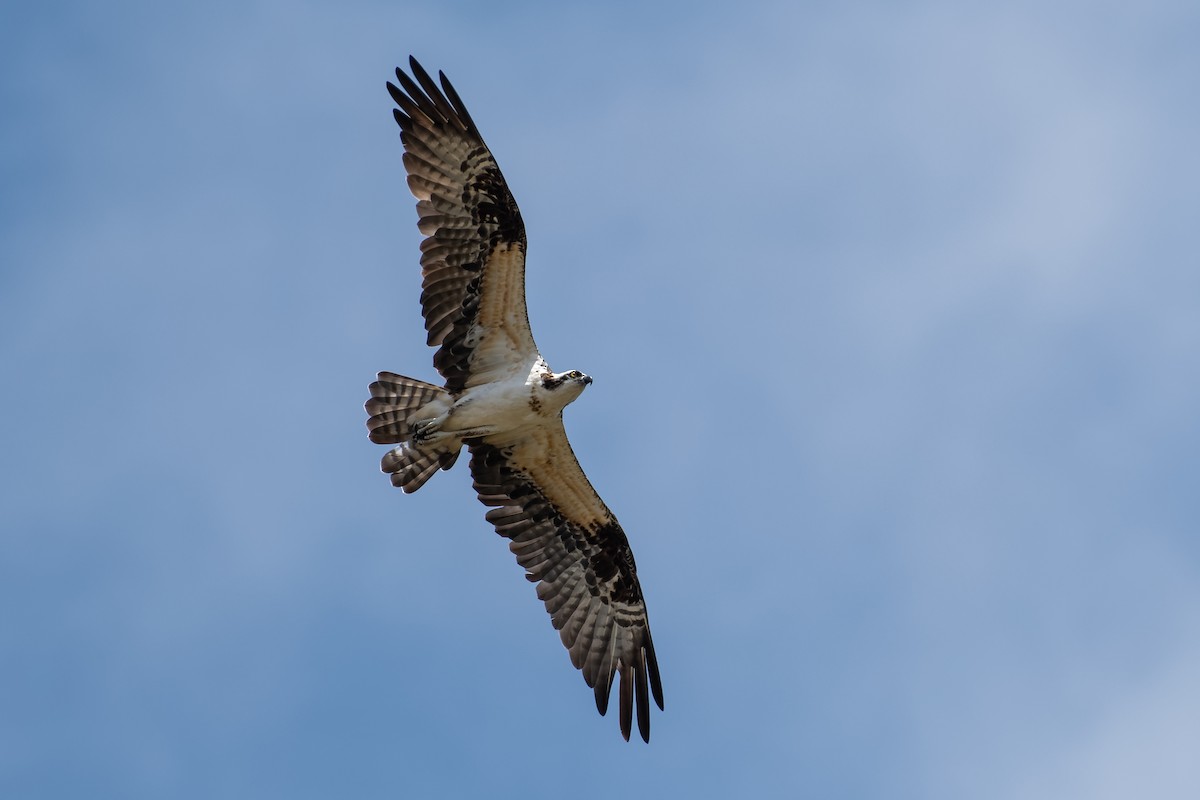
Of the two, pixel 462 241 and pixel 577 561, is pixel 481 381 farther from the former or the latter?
pixel 577 561

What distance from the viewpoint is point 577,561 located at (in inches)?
652

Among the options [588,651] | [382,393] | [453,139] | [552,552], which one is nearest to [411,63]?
[453,139]

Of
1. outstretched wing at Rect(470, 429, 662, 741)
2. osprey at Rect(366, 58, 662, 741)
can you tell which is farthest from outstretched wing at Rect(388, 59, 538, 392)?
outstretched wing at Rect(470, 429, 662, 741)

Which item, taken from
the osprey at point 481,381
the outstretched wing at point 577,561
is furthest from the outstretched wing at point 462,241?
the outstretched wing at point 577,561

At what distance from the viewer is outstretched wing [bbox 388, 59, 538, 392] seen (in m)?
15.2

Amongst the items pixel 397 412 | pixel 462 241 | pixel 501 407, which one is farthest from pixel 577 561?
pixel 462 241

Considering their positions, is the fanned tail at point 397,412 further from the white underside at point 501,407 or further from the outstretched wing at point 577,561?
the outstretched wing at point 577,561

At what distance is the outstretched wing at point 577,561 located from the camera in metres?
16.2

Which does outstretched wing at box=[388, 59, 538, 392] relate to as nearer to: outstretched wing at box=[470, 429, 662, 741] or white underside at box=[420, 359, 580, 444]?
white underside at box=[420, 359, 580, 444]

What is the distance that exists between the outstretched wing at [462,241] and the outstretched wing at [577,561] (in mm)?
1109

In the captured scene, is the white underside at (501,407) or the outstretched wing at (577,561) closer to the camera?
the white underside at (501,407)

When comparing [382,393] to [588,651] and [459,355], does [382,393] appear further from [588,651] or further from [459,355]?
[588,651]

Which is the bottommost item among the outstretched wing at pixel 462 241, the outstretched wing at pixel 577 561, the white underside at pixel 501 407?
the outstretched wing at pixel 577 561

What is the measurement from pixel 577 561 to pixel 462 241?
358 cm
